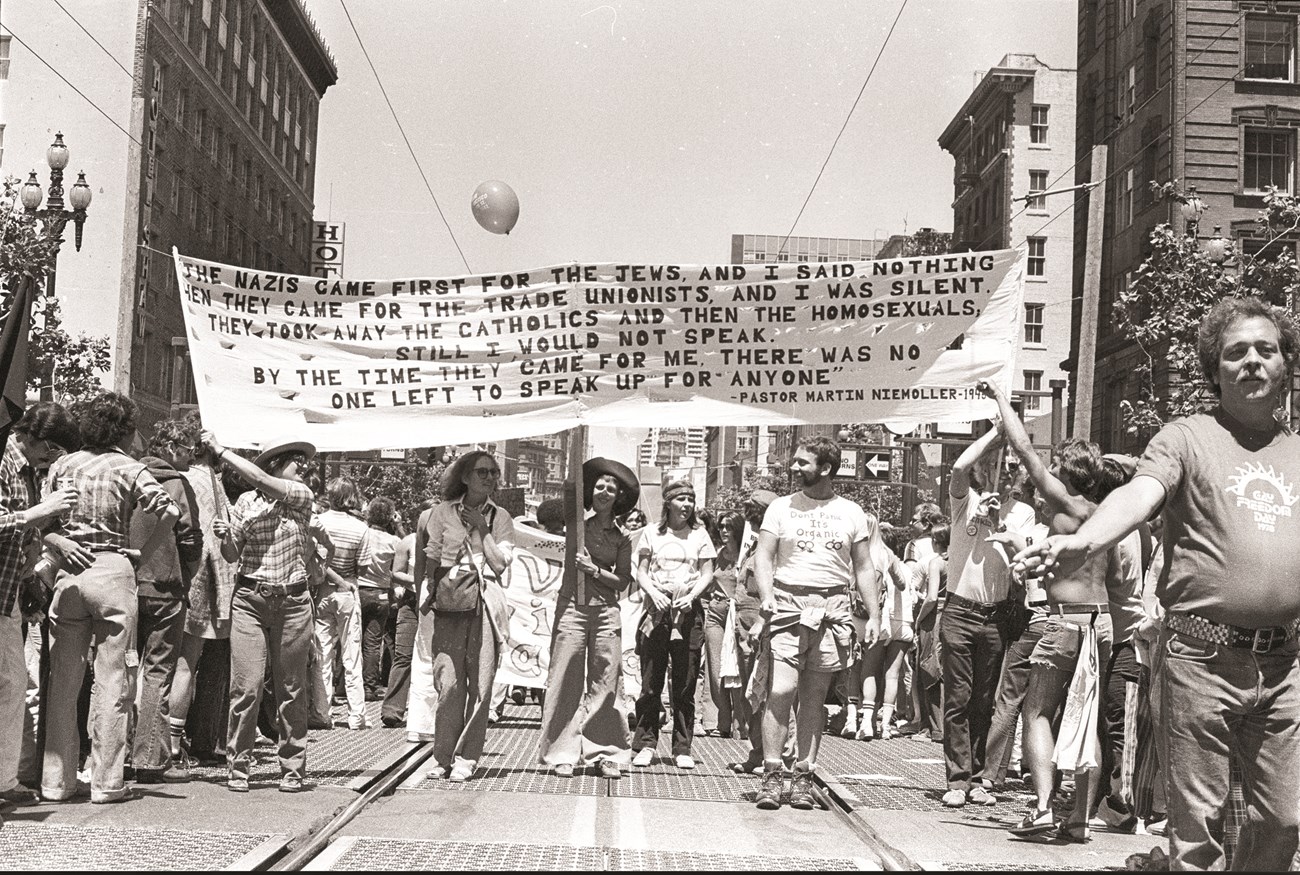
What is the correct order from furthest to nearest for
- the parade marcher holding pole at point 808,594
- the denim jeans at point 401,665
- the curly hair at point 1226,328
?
the denim jeans at point 401,665, the parade marcher holding pole at point 808,594, the curly hair at point 1226,328

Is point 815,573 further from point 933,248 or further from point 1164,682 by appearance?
point 933,248

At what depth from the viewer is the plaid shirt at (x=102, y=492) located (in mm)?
7844

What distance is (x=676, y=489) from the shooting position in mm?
11438

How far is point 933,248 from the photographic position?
6594 cm

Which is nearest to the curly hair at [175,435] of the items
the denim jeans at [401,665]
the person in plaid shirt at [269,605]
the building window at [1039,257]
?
the person in plaid shirt at [269,605]

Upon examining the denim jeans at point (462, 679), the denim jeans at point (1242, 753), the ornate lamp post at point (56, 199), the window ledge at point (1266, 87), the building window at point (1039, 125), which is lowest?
the denim jeans at point (462, 679)

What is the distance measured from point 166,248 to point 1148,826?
42224 millimetres

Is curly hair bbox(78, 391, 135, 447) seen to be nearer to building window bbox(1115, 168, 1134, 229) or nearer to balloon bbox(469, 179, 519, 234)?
balloon bbox(469, 179, 519, 234)

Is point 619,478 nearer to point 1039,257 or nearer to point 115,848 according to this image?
point 115,848

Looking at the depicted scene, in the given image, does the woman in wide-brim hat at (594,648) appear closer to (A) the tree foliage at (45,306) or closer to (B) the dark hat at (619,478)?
(B) the dark hat at (619,478)

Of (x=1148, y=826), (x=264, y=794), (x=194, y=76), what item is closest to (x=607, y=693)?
(x=264, y=794)

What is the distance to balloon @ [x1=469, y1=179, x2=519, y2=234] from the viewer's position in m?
14.8

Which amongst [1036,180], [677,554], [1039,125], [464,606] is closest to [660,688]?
[677,554]

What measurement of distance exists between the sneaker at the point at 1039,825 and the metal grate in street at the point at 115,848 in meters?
3.76
